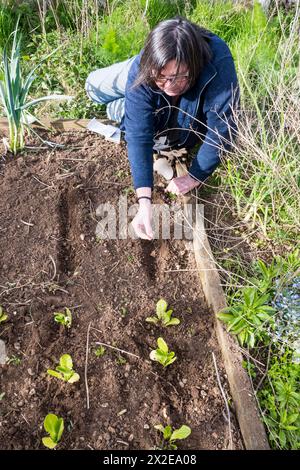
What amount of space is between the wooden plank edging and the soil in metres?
0.04

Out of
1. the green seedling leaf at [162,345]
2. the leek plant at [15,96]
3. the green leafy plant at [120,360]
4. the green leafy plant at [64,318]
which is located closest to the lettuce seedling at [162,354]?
the green seedling leaf at [162,345]

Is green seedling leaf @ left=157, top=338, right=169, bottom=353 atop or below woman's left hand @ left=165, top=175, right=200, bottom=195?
below

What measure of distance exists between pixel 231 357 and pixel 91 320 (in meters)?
0.61

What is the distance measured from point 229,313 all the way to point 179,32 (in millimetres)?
1141

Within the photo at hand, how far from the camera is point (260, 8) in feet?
10.1

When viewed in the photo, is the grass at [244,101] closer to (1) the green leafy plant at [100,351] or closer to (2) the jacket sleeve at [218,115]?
(2) the jacket sleeve at [218,115]

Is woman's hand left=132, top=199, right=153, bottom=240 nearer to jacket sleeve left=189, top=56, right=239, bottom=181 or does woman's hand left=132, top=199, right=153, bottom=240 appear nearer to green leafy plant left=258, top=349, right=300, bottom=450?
jacket sleeve left=189, top=56, right=239, bottom=181

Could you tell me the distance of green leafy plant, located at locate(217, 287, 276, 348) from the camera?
63.6 inches

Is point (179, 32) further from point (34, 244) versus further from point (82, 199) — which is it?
point (34, 244)

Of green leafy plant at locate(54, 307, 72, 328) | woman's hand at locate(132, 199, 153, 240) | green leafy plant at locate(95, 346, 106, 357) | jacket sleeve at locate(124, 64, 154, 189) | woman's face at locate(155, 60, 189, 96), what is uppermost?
woman's face at locate(155, 60, 189, 96)

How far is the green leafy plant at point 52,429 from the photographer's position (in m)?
1.36

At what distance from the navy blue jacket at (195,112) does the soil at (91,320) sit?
0.32 metres

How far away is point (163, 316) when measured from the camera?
67.5 inches

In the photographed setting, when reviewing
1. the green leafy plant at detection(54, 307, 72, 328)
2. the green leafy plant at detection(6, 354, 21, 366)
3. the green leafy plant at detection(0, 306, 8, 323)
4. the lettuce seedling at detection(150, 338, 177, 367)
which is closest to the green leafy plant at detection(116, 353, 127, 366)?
the lettuce seedling at detection(150, 338, 177, 367)
